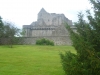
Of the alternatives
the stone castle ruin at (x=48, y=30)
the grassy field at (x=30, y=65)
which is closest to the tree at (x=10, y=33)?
the stone castle ruin at (x=48, y=30)

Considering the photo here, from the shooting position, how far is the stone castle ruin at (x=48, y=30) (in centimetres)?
4659

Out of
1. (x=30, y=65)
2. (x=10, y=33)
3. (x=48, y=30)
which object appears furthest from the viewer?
(x=48, y=30)

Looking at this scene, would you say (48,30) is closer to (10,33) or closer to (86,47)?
(10,33)

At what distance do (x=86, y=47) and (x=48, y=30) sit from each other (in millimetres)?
57806

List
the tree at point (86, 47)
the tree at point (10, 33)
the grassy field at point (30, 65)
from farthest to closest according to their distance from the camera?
the tree at point (10, 33) → the grassy field at point (30, 65) → the tree at point (86, 47)

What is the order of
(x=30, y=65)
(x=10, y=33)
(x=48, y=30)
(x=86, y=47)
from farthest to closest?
(x=48, y=30)
(x=10, y=33)
(x=30, y=65)
(x=86, y=47)

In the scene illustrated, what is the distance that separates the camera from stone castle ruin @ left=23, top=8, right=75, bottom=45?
4659 cm

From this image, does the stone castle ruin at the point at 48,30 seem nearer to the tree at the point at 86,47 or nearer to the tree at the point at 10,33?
the tree at the point at 10,33

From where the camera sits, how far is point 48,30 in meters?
65.8

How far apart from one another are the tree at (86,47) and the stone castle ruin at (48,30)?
2780cm

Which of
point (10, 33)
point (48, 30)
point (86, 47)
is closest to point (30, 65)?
point (86, 47)

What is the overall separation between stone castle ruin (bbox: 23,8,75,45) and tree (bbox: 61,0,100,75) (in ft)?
91.2

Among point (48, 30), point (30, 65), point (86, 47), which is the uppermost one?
point (48, 30)

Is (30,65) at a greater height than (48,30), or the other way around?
(48,30)
